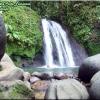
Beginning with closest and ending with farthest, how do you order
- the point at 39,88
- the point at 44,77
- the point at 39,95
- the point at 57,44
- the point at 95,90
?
the point at 95,90 → the point at 39,95 → the point at 39,88 → the point at 44,77 → the point at 57,44

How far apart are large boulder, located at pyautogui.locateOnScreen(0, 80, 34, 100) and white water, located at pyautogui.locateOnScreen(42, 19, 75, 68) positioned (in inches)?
366

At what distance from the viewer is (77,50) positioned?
1789cm

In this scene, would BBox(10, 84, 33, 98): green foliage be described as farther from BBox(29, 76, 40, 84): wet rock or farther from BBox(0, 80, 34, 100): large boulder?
BBox(29, 76, 40, 84): wet rock

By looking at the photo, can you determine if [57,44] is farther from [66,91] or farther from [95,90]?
[66,91]

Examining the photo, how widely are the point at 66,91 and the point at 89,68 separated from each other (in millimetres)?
2537

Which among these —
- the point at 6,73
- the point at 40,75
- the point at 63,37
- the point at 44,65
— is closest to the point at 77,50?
the point at 63,37

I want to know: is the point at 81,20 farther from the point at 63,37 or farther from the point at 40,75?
the point at 40,75

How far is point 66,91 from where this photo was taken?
6.62m

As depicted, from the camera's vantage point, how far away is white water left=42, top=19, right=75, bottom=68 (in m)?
16.9

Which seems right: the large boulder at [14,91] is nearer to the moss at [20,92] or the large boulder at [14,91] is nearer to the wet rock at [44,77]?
the moss at [20,92]

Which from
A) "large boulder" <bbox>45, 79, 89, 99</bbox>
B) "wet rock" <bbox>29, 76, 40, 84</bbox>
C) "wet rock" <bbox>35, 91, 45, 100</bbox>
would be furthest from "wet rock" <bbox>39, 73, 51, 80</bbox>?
"large boulder" <bbox>45, 79, 89, 99</bbox>

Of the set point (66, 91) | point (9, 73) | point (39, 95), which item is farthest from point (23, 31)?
point (66, 91)

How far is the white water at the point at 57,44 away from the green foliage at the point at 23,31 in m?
0.39

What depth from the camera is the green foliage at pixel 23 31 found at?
1641 centimetres
